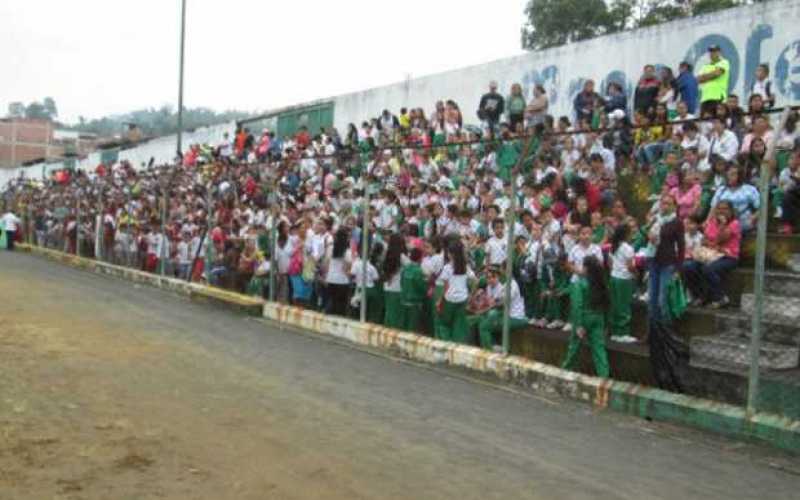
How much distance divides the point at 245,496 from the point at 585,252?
538cm

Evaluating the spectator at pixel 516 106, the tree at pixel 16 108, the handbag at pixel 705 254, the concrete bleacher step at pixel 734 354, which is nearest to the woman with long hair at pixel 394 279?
the handbag at pixel 705 254

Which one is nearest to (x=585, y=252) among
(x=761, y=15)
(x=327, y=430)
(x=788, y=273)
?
(x=788, y=273)

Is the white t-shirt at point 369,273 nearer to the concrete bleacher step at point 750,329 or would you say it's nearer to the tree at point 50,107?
the concrete bleacher step at point 750,329

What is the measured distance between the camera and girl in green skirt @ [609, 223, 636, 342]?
903 cm

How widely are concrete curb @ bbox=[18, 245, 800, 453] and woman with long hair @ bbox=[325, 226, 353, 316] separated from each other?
37 cm

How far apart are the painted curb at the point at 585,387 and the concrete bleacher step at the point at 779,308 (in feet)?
4.24

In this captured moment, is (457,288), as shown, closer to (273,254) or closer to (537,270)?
(537,270)

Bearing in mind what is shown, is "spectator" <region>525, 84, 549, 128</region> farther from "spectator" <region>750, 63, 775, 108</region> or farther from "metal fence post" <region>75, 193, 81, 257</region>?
"metal fence post" <region>75, 193, 81, 257</region>

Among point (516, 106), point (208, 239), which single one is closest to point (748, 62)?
point (516, 106)

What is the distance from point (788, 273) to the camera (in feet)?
28.0

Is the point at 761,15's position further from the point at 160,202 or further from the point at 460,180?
the point at 160,202

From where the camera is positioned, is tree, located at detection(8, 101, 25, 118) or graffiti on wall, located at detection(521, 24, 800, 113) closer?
graffiti on wall, located at detection(521, 24, 800, 113)

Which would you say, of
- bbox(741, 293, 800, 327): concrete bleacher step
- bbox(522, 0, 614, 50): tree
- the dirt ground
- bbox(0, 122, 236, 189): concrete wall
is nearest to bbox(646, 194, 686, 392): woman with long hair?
bbox(741, 293, 800, 327): concrete bleacher step

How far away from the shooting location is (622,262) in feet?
29.8
